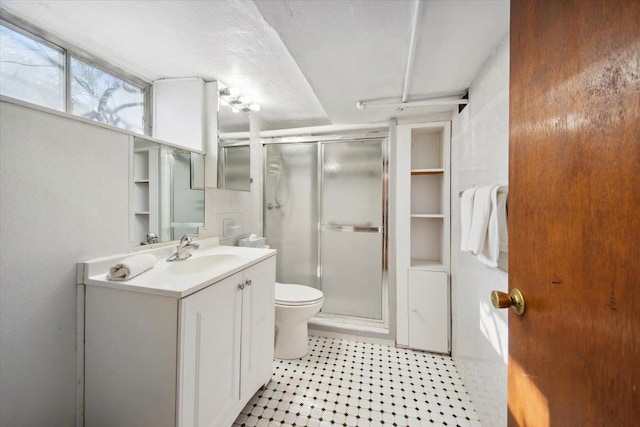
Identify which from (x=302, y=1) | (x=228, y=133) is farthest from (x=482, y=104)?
(x=228, y=133)

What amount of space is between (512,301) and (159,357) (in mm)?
1230

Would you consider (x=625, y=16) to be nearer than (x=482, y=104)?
Yes

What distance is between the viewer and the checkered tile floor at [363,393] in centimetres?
142

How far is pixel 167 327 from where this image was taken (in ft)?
3.25

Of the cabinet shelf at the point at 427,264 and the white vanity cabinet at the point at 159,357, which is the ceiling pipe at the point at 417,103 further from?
the white vanity cabinet at the point at 159,357

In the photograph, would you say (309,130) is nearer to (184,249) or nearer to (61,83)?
(184,249)

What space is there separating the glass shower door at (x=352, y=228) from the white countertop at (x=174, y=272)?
38.7 inches

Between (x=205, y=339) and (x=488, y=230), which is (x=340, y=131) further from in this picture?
(x=205, y=339)

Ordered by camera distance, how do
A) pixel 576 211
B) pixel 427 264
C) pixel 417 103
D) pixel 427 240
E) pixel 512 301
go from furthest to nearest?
pixel 427 240 → pixel 427 264 → pixel 417 103 → pixel 512 301 → pixel 576 211

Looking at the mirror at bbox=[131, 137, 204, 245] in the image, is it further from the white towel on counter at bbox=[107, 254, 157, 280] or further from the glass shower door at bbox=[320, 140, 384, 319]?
the glass shower door at bbox=[320, 140, 384, 319]

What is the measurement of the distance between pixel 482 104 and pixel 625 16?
1.17 meters

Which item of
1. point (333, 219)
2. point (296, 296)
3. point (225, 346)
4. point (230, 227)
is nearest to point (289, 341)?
point (296, 296)

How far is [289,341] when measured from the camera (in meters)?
2.02

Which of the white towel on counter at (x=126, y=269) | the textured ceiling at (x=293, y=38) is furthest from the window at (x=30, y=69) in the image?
the white towel on counter at (x=126, y=269)
